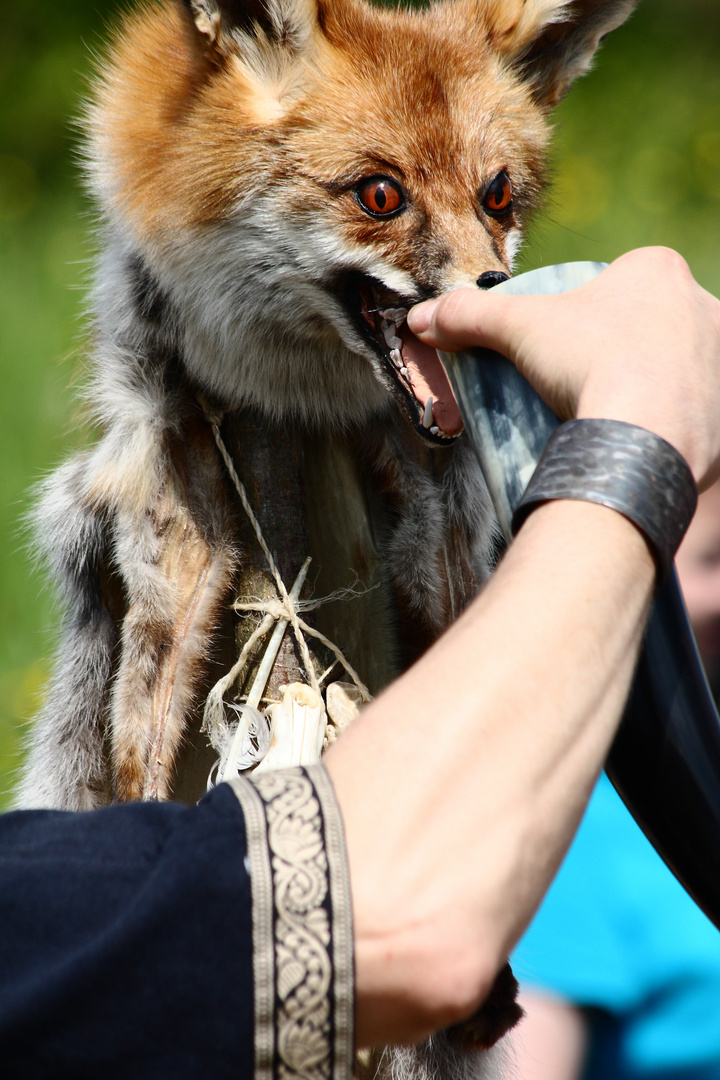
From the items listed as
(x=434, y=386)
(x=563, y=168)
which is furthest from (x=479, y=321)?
(x=563, y=168)

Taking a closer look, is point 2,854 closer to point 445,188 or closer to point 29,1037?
point 29,1037

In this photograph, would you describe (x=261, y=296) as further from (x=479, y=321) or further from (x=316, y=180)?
(x=479, y=321)

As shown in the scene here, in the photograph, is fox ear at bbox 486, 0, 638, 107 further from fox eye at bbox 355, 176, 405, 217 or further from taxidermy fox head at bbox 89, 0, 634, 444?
fox eye at bbox 355, 176, 405, 217

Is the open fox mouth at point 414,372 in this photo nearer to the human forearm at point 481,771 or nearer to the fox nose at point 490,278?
the fox nose at point 490,278

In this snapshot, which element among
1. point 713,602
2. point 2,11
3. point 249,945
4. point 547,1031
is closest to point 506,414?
point 249,945

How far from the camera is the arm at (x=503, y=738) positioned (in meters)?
0.65

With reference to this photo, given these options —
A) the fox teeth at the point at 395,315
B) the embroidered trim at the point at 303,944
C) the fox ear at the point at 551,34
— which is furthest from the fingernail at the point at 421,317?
the fox ear at the point at 551,34

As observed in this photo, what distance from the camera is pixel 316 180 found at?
1321mm

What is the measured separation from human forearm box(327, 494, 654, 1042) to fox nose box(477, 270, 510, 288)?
0.58 meters

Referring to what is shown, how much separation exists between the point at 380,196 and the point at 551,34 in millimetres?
471

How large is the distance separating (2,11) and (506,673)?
6205 mm

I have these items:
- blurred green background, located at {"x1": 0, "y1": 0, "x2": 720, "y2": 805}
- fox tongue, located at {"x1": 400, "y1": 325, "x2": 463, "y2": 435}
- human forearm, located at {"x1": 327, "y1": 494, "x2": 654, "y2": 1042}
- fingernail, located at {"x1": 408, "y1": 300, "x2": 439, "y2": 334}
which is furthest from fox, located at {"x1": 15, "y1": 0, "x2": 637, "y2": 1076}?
blurred green background, located at {"x1": 0, "y1": 0, "x2": 720, "y2": 805}

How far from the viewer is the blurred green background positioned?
4473 millimetres

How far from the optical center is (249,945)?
2.18ft
